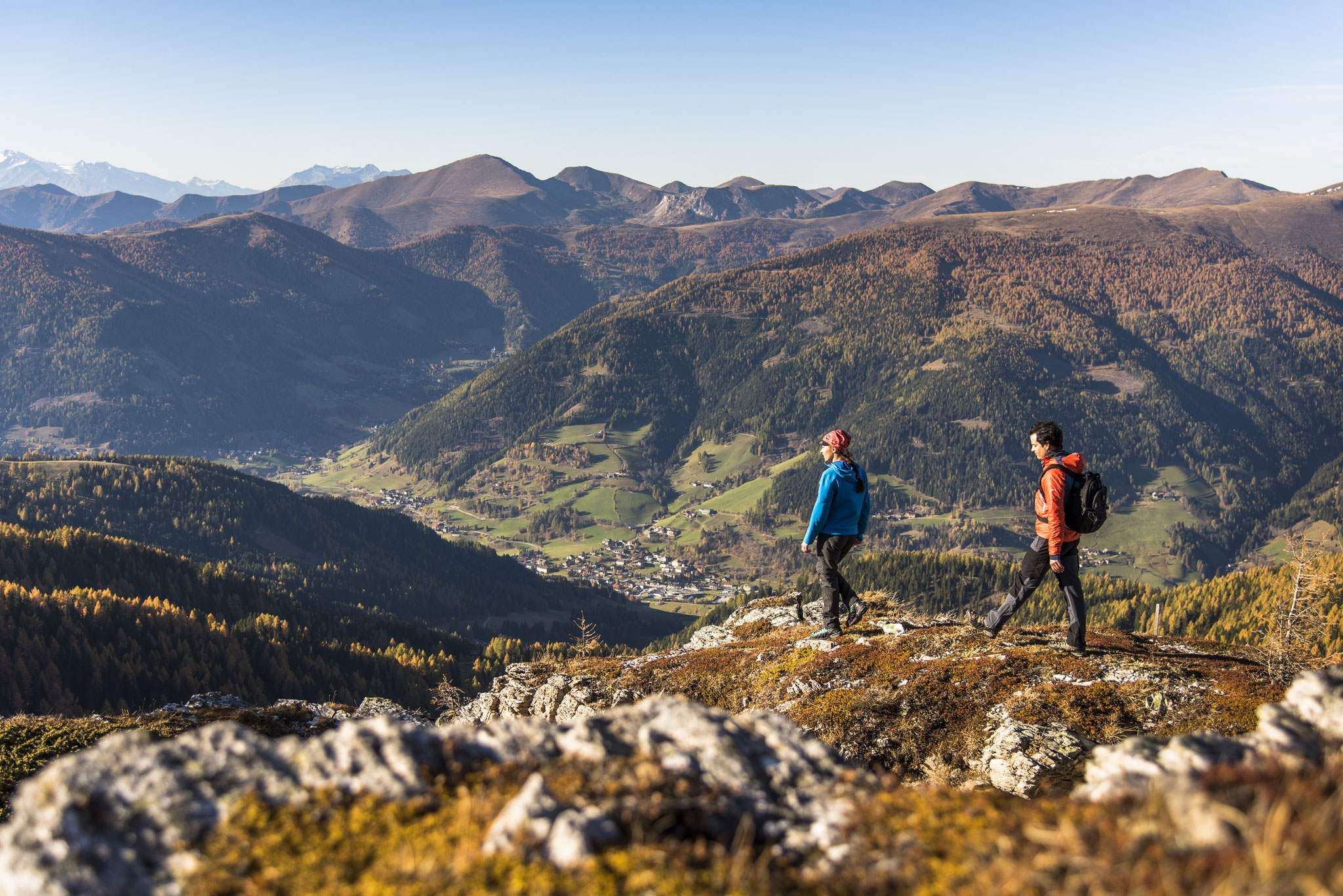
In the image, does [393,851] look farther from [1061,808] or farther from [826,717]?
[826,717]

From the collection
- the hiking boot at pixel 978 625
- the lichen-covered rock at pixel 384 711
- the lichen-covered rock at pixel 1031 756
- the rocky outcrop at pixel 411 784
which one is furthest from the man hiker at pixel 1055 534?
the lichen-covered rock at pixel 384 711

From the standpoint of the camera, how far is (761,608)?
2988 cm

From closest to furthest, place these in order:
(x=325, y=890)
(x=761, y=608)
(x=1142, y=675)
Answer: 1. (x=325, y=890)
2. (x=1142, y=675)
3. (x=761, y=608)

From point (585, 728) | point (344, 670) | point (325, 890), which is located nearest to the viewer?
point (325, 890)

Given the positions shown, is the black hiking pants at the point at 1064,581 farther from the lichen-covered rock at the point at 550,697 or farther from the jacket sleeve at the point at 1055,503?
the lichen-covered rock at the point at 550,697

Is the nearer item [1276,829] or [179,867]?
[1276,829]

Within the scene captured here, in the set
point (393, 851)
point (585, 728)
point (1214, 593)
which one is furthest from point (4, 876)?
point (1214, 593)

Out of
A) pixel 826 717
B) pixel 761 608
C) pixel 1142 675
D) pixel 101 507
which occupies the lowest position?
pixel 101 507

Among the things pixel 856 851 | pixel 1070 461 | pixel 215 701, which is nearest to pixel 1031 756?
pixel 1070 461

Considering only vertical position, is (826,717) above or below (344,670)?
above

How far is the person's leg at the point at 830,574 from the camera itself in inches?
637

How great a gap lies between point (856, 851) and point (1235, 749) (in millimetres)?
3614

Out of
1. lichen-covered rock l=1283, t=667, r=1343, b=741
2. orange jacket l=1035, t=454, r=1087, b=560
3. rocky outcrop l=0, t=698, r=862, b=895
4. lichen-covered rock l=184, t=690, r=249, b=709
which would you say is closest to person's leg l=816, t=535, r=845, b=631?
orange jacket l=1035, t=454, r=1087, b=560

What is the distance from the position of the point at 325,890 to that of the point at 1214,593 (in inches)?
4818
